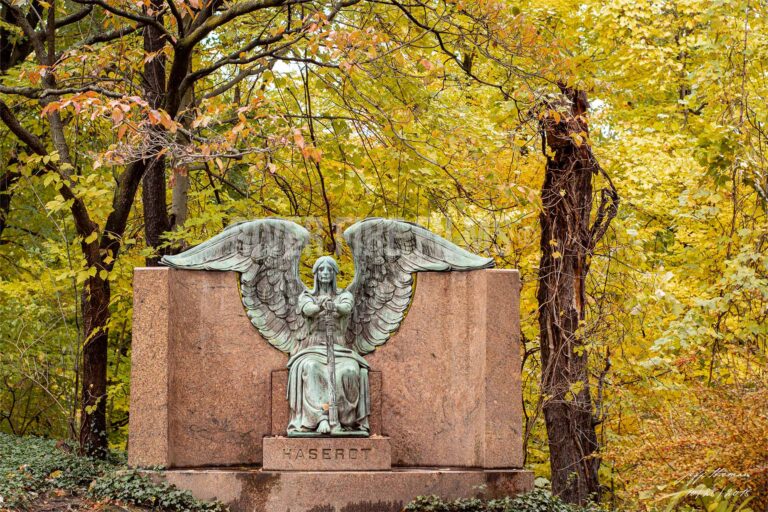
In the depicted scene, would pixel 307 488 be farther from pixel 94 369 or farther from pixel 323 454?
pixel 94 369

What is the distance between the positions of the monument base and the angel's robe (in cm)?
55

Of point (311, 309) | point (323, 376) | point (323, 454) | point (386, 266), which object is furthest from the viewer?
point (386, 266)

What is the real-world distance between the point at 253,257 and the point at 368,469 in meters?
2.10

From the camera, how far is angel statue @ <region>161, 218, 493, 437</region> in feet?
28.9

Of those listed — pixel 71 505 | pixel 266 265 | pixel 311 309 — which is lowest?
pixel 71 505

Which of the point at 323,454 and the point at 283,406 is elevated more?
the point at 283,406

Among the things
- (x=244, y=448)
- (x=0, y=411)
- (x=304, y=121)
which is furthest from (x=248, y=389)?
(x=0, y=411)

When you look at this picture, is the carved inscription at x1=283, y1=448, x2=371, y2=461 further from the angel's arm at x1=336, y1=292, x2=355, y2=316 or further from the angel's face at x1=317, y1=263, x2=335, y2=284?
the angel's face at x1=317, y1=263, x2=335, y2=284

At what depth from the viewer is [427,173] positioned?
39.8ft

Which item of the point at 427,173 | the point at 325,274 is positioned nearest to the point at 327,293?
the point at 325,274

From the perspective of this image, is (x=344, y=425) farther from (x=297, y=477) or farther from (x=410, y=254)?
(x=410, y=254)

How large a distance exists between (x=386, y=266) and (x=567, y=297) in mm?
3000

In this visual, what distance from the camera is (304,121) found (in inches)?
556

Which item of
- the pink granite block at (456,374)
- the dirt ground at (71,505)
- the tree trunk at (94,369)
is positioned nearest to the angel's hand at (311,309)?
the pink granite block at (456,374)
